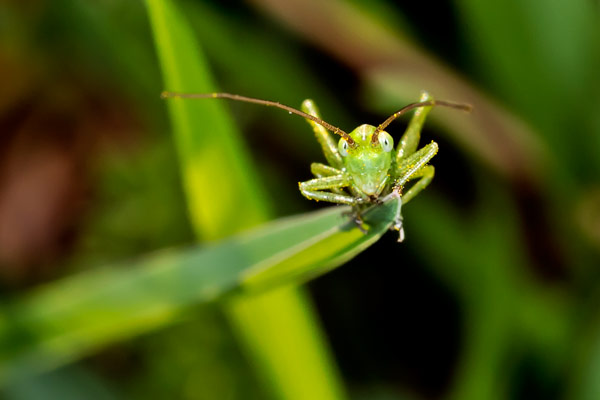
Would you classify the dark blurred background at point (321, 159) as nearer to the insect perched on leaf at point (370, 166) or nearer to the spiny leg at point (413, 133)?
the spiny leg at point (413, 133)

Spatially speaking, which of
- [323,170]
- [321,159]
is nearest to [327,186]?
[323,170]

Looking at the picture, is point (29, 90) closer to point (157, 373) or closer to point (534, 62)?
point (157, 373)

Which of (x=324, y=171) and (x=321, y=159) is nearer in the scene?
(x=324, y=171)

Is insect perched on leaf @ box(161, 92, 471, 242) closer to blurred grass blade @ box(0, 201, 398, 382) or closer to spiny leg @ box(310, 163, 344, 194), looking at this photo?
spiny leg @ box(310, 163, 344, 194)

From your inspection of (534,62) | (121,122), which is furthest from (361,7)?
(121,122)

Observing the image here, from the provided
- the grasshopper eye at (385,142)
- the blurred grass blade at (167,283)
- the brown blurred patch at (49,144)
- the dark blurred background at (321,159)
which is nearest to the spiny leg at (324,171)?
the grasshopper eye at (385,142)

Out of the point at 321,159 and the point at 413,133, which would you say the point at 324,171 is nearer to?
the point at 413,133
